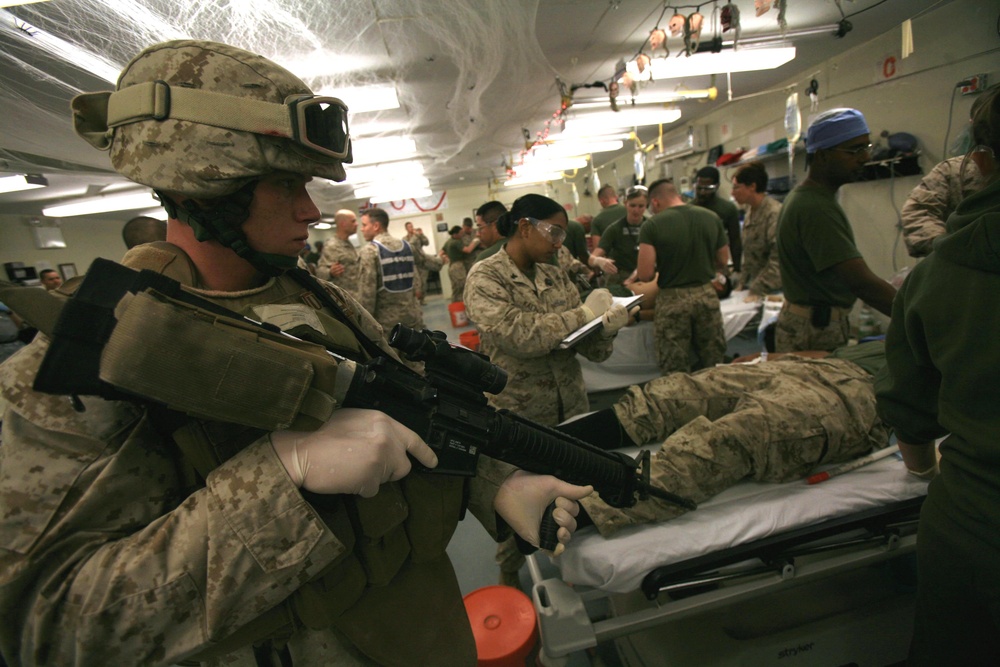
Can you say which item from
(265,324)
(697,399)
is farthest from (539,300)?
(265,324)

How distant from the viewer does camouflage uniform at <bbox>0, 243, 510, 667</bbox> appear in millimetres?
618

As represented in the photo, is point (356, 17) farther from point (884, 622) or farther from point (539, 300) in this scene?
point (884, 622)

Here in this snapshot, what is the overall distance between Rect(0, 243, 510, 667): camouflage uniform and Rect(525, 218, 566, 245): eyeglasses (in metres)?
→ 1.82

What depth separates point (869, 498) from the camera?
5.61ft

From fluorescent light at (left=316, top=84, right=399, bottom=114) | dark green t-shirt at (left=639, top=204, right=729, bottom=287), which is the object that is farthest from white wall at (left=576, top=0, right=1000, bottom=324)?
fluorescent light at (left=316, top=84, right=399, bottom=114)

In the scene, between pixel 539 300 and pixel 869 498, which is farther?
pixel 539 300

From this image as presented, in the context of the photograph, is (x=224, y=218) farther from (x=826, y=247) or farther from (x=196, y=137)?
(x=826, y=247)

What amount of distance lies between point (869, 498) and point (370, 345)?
1.98 m

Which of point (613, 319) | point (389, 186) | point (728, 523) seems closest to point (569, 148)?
point (389, 186)

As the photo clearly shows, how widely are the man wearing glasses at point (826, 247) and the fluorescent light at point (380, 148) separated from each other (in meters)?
3.98

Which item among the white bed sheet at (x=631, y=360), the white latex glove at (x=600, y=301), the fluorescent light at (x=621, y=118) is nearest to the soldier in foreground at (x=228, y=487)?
the white latex glove at (x=600, y=301)

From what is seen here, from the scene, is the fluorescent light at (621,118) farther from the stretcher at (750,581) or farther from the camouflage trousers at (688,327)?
the stretcher at (750,581)

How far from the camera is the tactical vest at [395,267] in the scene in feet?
17.1

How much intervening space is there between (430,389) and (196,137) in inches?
25.9
